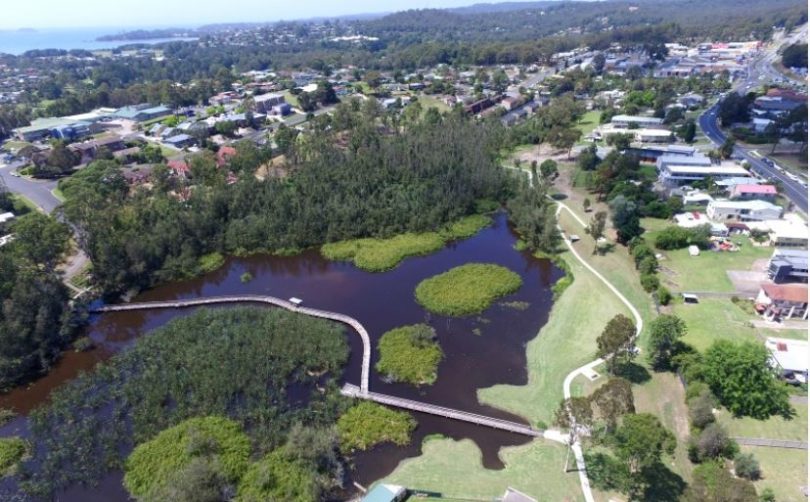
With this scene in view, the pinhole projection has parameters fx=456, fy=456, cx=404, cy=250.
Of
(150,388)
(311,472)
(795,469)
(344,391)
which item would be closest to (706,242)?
(795,469)

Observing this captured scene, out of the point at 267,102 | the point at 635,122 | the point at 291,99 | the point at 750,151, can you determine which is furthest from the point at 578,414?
the point at 291,99

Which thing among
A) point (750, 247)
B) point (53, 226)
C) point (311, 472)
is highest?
point (53, 226)

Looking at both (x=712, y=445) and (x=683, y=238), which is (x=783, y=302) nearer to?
(x=683, y=238)

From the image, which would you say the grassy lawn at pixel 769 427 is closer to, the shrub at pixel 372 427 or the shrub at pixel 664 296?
the shrub at pixel 664 296

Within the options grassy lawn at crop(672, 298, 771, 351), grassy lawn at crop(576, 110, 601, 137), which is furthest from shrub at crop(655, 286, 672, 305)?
grassy lawn at crop(576, 110, 601, 137)

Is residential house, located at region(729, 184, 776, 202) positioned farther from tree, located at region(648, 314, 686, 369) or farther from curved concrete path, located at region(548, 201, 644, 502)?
tree, located at region(648, 314, 686, 369)

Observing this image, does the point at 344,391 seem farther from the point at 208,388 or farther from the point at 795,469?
the point at 795,469
